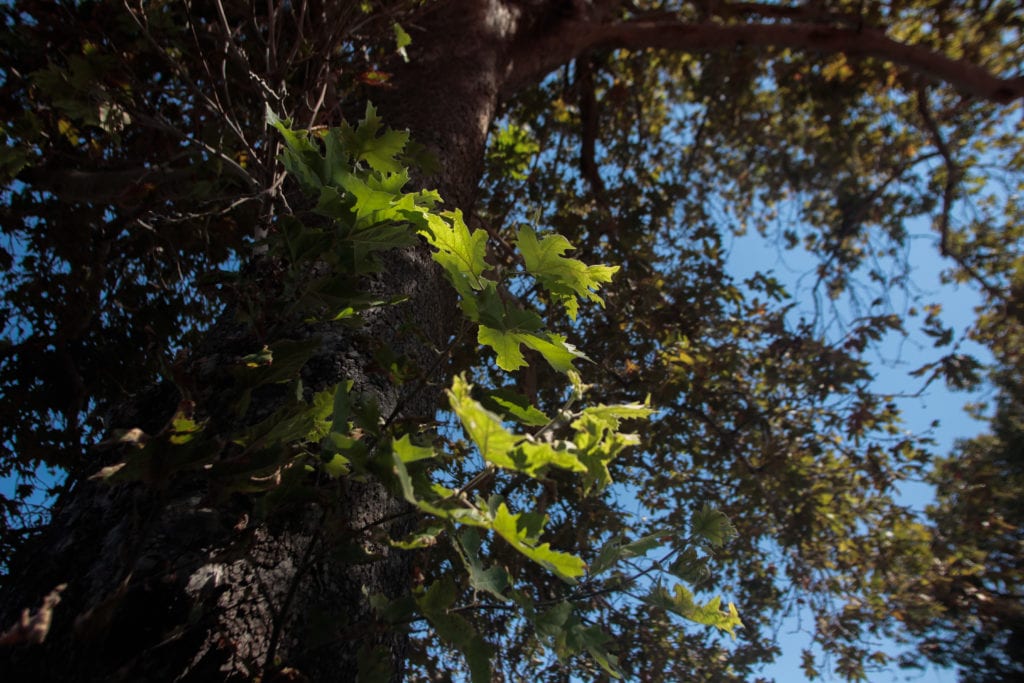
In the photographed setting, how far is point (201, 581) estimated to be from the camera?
0.85 metres

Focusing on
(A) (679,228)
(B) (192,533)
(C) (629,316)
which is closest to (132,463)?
(B) (192,533)

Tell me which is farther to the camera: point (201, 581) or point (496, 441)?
point (201, 581)

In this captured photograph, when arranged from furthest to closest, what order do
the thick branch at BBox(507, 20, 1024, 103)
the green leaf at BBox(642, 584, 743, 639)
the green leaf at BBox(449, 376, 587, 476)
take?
the thick branch at BBox(507, 20, 1024, 103), the green leaf at BBox(642, 584, 743, 639), the green leaf at BBox(449, 376, 587, 476)

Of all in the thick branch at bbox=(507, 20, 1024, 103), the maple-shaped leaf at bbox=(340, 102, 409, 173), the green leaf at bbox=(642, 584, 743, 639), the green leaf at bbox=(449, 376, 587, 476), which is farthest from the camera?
the thick branch at bbox=(507, 20, 1024, 103)

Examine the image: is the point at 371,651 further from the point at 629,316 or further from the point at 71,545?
the point at 629,316

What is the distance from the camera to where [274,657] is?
844 mm

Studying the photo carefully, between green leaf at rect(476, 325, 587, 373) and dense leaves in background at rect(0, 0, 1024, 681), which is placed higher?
dense leaves in background at rect(0, 0, 1024, 681)

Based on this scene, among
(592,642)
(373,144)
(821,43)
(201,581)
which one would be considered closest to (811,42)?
(821,43)

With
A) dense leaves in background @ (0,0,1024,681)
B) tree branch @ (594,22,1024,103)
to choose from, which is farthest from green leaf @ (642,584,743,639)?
tree branch @ (594,22,1024,103)

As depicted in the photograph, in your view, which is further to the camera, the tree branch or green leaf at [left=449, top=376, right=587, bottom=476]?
the tree branch

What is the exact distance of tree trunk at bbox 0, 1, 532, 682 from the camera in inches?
30.2

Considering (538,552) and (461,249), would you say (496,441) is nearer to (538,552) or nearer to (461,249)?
(538,552)

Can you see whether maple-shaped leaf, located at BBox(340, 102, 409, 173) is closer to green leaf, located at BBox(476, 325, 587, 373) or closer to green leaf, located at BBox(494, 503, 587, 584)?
green leaf, located at BBox(476, 325, 587, 373)

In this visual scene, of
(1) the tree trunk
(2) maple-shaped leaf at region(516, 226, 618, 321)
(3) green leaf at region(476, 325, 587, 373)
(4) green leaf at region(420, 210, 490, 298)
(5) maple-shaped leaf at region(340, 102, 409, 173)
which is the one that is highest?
(5) maple-shaped leaf at region(340, 102, 409, 173)
